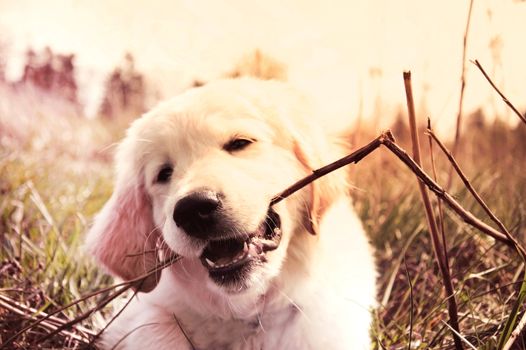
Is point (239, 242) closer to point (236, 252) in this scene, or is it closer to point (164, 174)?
point (236, 252)

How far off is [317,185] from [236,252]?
450mm

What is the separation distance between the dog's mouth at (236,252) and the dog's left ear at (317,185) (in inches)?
7.8

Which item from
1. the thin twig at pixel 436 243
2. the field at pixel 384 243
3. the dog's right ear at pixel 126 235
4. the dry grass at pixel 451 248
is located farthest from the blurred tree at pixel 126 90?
the thin twig at pixel 436 243

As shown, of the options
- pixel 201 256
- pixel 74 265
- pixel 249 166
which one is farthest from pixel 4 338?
pixel 249 166

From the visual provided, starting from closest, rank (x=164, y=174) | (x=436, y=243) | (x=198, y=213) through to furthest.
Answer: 1. (x=436, y=243)
2. (x=198, y=213)
3. (x=164, y=174)

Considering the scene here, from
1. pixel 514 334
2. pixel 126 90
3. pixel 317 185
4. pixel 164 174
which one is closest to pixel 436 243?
pixel 514 334

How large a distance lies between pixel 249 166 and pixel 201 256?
0.39m

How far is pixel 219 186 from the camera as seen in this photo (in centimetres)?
210

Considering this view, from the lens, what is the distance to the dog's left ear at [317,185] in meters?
2.45

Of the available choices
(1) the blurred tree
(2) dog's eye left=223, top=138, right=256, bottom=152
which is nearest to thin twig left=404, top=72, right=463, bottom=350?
(2) dog's eye left=223, top=138, right=256, bottom=152

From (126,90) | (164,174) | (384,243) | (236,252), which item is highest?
(164,174)

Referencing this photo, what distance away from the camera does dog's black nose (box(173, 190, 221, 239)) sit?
2.04 meters

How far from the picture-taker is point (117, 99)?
665cm

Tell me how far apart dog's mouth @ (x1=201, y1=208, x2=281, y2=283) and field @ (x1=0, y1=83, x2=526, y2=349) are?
0.59 meters
